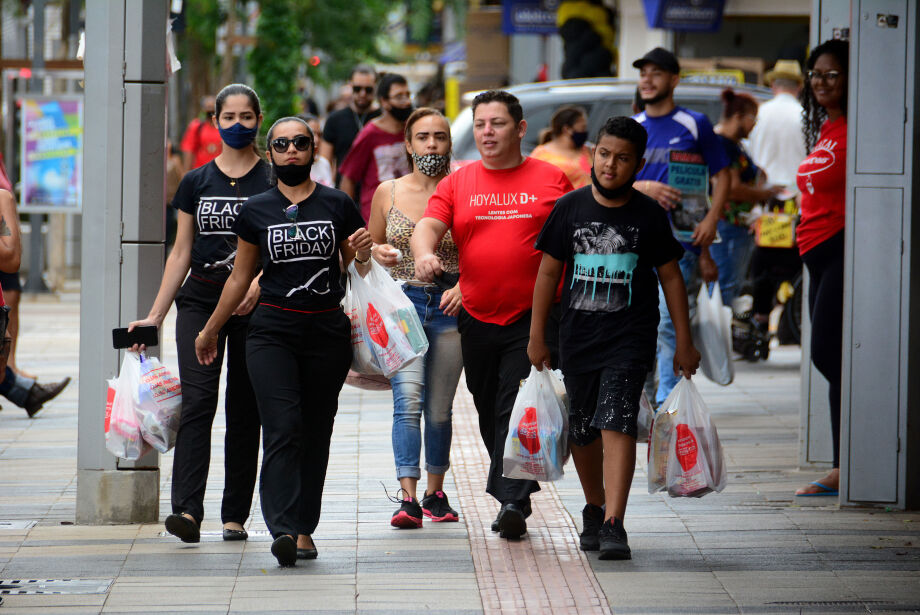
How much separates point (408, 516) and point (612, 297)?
1374 mm

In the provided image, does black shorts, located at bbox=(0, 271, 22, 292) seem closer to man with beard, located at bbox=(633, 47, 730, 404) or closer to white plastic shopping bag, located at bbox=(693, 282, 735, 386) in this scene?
man with beard, located at bbox=(633, 47, 730, 404)

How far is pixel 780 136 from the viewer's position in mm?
12359

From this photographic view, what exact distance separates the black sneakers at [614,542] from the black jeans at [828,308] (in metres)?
1.79

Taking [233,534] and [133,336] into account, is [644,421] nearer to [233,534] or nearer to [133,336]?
[233,534]

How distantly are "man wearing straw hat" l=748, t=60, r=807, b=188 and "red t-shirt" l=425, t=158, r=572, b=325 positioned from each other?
6362 mm

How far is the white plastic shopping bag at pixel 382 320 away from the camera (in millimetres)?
6207

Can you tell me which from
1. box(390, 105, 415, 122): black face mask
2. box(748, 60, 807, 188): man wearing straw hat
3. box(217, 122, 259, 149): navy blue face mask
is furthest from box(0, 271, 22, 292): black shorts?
box(748, 60, 807, 188): man wearing straw hat

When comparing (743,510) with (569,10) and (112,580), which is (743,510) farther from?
(569,10)

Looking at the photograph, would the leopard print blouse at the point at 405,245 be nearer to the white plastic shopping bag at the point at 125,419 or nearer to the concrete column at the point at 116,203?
the concrete column at the point at 116,203

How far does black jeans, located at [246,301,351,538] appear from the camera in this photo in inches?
228

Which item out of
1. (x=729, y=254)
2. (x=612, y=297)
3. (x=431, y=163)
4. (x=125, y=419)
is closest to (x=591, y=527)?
(x=612, y=297)

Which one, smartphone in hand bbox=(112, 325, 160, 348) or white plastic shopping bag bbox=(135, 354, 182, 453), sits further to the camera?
smartphone in hand bbox=(112, 325, 160, 348)

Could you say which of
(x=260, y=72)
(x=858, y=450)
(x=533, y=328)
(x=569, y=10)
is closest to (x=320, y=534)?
(x=533, y=328)

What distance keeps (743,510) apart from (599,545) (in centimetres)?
115
